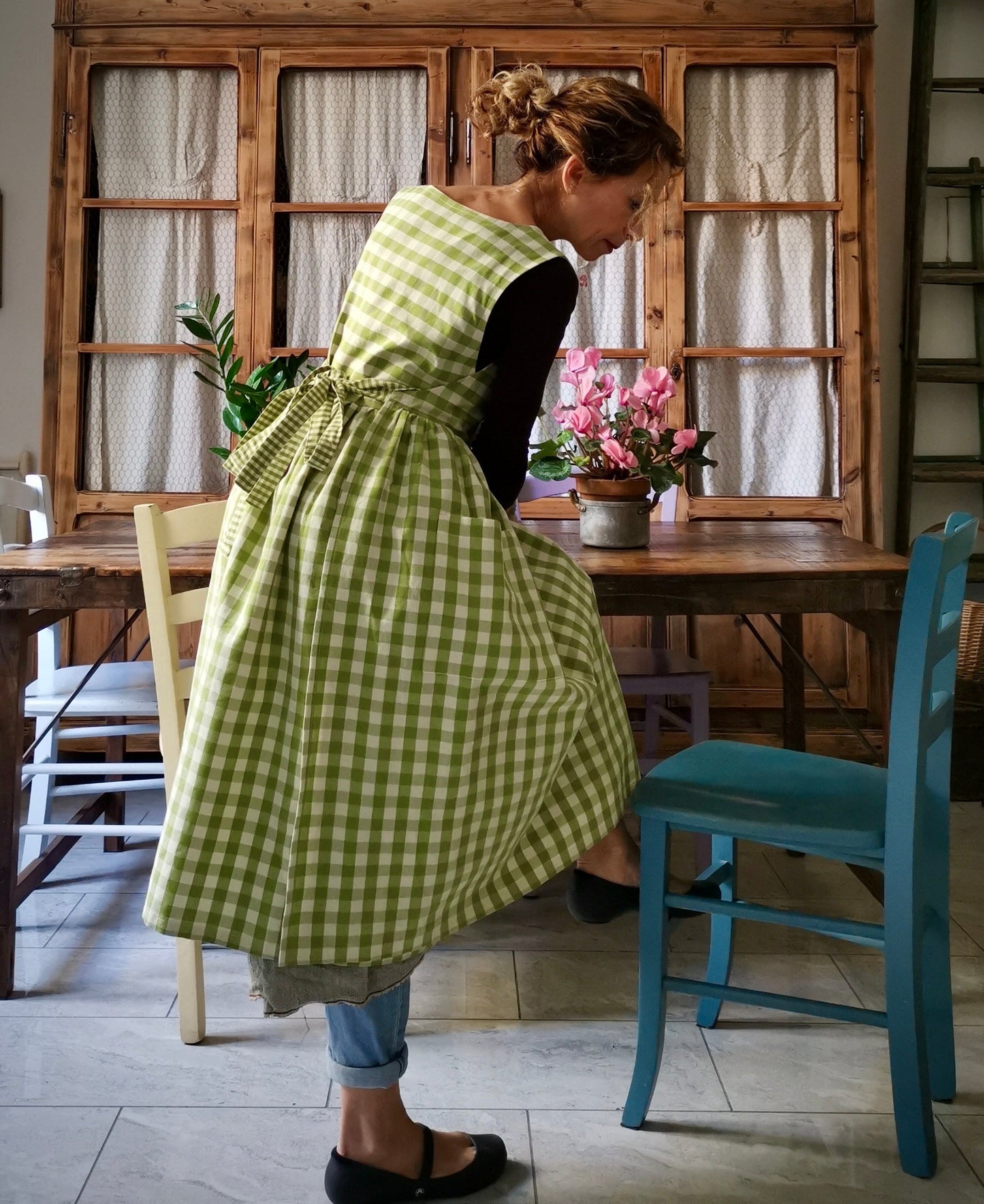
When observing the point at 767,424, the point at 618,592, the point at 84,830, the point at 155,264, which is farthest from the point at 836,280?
the point at 84,830

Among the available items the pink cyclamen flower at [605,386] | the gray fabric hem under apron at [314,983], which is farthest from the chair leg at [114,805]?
the gray fabric hem under apron at [314,983]

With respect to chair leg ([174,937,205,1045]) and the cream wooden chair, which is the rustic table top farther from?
chair leg ([174,937,205,1045])

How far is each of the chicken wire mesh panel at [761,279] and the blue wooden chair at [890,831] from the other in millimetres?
2198

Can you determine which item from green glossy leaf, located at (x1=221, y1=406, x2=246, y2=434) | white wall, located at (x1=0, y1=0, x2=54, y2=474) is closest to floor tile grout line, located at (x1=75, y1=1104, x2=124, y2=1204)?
green glossy leaf, located at (x1=221, y1=406, x2=246, y2=434)

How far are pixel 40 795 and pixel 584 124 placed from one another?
1.96m

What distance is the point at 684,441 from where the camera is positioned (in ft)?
7.77

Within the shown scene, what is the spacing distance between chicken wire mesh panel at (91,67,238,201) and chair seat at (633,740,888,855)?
9.11 feet

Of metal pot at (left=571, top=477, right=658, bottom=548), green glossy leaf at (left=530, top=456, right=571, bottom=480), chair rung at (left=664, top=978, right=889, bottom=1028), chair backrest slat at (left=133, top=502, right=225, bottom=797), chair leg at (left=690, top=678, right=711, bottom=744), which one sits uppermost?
green glossy leaf at (left=530, top=456, right=571, bottom=480)

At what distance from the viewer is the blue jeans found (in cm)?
143

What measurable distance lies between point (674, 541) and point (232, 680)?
4.92 feet

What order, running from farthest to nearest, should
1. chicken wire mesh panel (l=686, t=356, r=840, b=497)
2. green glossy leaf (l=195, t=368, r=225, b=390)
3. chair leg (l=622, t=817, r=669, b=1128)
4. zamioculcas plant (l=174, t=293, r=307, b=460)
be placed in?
chicken wire mesh panel (l=686, t=356, r=840, b=497), green glossy leaf (l=195, t=368, r=225, b=390), zamioculcas plant (l=174, t=293, r=307, b=460), chair leg (l=622, t=817, r=669, b=1128)

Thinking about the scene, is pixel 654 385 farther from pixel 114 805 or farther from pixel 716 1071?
pixel 114 805

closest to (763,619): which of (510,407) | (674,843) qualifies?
(674,843)

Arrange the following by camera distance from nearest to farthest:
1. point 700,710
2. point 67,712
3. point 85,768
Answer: point 67,712 < point 85,768 < point 700,710
